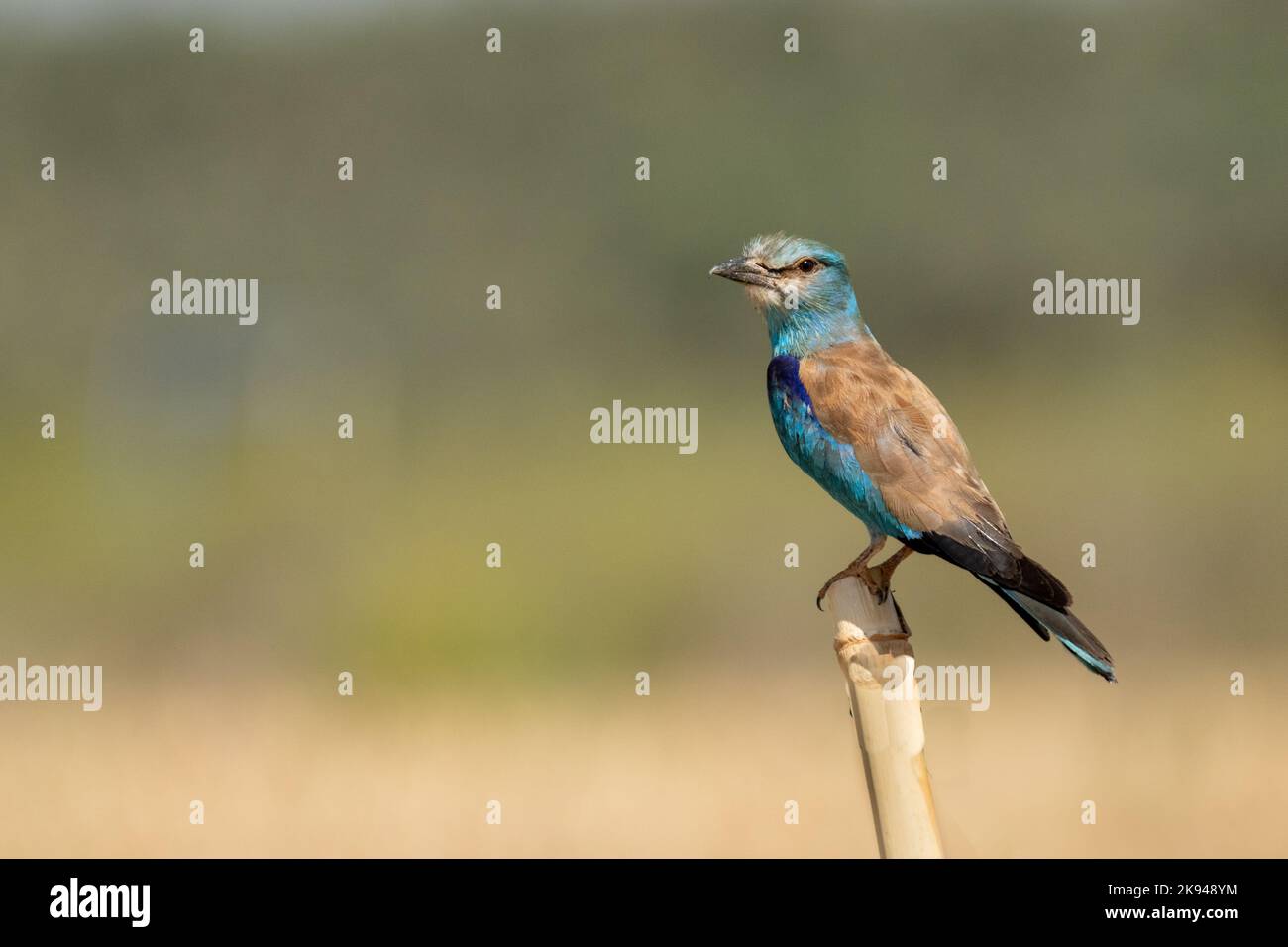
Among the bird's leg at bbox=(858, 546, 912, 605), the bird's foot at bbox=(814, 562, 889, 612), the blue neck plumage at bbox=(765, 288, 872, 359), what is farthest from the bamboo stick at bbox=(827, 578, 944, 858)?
the blue neck plumage at bbox=(765, 288, 872, 359)

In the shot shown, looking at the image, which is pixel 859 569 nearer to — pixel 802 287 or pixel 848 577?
pixel 848 577

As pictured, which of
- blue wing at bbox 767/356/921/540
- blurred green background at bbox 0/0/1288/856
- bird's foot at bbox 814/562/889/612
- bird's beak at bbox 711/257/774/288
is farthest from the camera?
blurred green background at bbox 0/0/1288/856

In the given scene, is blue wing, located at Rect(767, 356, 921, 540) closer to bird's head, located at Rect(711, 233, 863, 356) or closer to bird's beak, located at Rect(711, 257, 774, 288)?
bird's head, located at Rect(711, 233, 863, 356)

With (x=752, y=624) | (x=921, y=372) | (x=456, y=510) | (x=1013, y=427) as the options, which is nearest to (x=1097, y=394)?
(x=1013, y=427)

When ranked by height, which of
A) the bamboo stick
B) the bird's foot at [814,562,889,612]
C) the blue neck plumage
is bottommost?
the bamboo stick

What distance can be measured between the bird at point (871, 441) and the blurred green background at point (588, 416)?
13.6 feet

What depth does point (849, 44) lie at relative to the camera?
23359mm

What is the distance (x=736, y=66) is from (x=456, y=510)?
1163 cm

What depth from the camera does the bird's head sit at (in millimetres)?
6016

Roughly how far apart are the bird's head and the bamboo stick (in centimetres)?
180

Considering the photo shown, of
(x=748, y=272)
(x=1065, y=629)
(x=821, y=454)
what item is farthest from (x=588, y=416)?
(x=1065, y=629)

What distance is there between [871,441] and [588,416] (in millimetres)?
10024

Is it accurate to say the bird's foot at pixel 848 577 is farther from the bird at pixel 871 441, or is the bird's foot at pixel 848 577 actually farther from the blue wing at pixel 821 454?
the blue wing at pixel 821 454

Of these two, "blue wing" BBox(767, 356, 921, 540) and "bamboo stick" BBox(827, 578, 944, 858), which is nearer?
"bamboo stick" BBox(827, 578, 944, 858)
